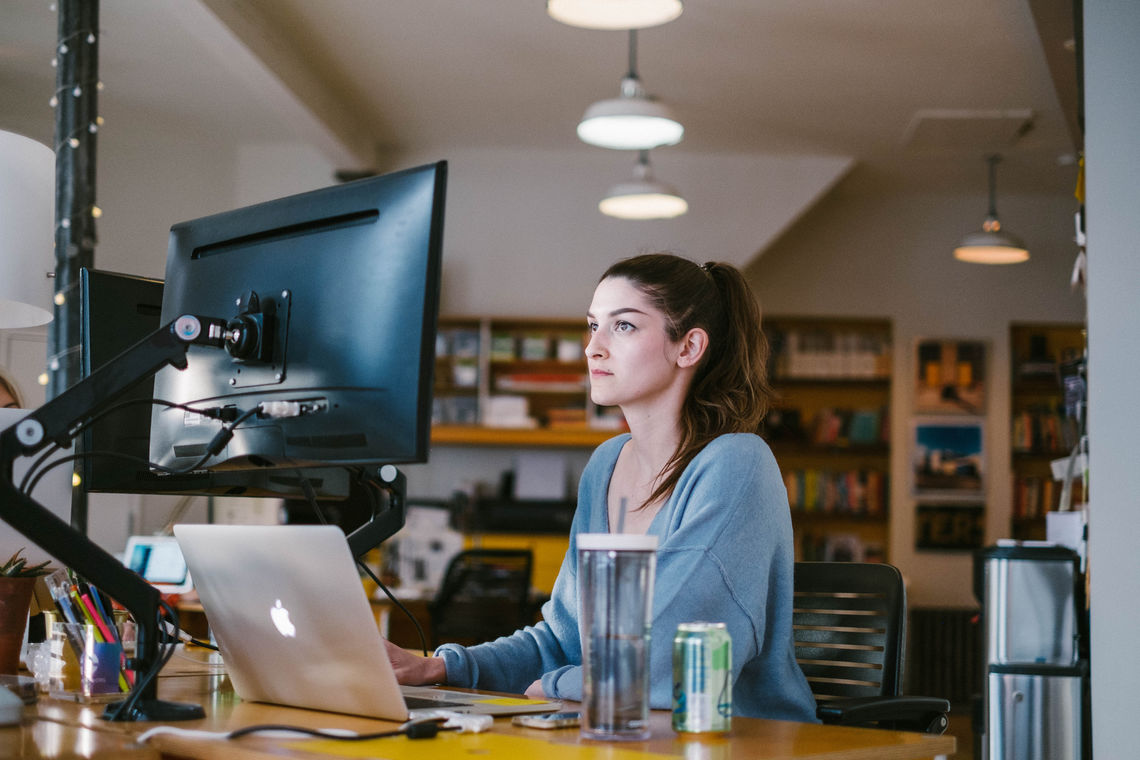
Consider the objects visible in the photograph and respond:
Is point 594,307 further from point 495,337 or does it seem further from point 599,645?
point 495,337

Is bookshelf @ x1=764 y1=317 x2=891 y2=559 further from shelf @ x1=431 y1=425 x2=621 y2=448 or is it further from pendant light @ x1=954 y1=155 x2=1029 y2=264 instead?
pendant light @ x1=954 y1=155 x2=1029 y2=264

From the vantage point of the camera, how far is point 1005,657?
3.37 metres

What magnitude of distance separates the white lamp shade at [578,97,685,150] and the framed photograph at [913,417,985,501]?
418 cm

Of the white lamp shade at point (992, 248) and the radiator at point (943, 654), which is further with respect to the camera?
the radiator at point (943, 654)

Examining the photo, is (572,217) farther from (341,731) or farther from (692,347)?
(341,731)

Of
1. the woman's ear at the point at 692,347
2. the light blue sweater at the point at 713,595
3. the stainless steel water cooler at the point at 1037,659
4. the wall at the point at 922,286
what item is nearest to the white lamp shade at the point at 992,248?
the wall at the point at 922,286

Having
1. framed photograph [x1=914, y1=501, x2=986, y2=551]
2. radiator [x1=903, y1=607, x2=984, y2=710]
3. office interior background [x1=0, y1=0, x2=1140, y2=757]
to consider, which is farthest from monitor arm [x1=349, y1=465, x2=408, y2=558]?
framed photograph [x1=914, y1=501, x2=986, y2=551]

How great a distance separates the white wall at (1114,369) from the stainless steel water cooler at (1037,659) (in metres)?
0.46

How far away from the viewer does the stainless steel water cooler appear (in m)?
3.30

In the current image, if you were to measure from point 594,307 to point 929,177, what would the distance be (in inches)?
251

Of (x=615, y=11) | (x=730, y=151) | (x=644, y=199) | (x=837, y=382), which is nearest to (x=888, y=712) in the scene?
→ (x=615, y=11)

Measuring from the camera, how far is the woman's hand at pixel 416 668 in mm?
1430

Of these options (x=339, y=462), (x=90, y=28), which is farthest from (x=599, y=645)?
(x=90, y=28)

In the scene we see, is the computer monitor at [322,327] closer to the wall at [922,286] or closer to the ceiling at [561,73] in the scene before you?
the ceiling at [561,73]
